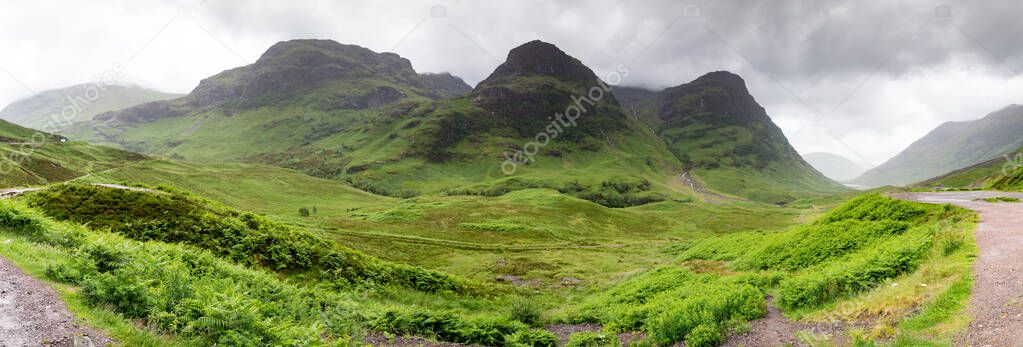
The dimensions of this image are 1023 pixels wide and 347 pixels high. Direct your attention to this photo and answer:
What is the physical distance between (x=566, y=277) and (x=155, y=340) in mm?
38331

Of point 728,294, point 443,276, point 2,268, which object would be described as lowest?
point 443,276

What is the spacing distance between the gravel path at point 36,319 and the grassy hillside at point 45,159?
86.8 metres

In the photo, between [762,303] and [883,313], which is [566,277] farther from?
[883,313]

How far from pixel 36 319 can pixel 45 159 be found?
136506mm

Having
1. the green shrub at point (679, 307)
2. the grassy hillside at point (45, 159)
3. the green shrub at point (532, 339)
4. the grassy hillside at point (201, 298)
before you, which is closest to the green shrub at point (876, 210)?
the green shrub at point (679, 307)

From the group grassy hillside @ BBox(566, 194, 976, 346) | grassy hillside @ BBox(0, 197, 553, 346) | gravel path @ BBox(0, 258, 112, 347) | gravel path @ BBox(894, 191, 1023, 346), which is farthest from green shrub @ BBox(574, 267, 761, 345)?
gravel path @ BBox(0, 258, 112, 347)

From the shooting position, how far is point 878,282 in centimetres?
1614

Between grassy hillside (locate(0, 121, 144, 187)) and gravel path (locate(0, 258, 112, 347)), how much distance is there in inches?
3417

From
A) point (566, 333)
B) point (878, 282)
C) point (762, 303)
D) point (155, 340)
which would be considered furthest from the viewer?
point (566, 333)

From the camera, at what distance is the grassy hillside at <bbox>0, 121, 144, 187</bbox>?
79125 millimetres

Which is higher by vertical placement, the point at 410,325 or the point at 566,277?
the point at 410,325

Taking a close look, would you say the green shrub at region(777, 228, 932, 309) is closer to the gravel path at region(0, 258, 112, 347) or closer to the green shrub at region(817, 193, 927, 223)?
the green shrub at region(817, 193, 927, 223)

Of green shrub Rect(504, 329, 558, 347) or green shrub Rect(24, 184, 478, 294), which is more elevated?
green shrub Rect(24, 184, 478, 294)

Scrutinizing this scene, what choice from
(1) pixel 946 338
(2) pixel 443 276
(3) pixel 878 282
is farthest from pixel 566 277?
(1) pixel 946 338
